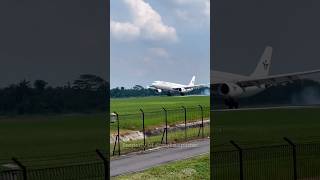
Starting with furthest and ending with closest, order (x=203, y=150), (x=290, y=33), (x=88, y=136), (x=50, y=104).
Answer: (x=290, y=33) → (x=50, y=104) → (x=88, y=136) → (x=203, y=150)

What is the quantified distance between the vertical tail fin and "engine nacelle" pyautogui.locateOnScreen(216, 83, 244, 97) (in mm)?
3422

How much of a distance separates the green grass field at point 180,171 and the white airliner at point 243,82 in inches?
263

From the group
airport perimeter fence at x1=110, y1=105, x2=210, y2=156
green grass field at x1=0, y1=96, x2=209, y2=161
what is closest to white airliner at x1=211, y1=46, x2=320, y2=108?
airport perimeter fence at x1=110, y1=105, x2=210, y2=156

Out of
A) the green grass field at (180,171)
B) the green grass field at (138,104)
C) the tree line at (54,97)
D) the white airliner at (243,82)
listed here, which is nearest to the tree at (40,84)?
the tree line at (54,97)

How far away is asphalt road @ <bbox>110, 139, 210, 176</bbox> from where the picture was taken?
27.7 feet

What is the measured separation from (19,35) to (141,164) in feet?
29.2

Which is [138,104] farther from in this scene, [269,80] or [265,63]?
[265,63]

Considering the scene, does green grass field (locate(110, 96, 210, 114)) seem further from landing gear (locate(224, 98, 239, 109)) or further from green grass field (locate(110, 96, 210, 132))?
landing gear (locate(224, 98, 239, 109))

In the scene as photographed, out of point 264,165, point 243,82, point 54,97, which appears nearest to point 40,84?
point 54,97

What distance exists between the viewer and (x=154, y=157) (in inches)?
382

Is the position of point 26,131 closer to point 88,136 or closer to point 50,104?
point 50,104

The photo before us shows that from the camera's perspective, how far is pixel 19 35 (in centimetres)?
1616

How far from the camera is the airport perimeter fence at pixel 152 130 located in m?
11.1

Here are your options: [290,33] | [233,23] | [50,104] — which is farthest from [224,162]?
[290,33]
